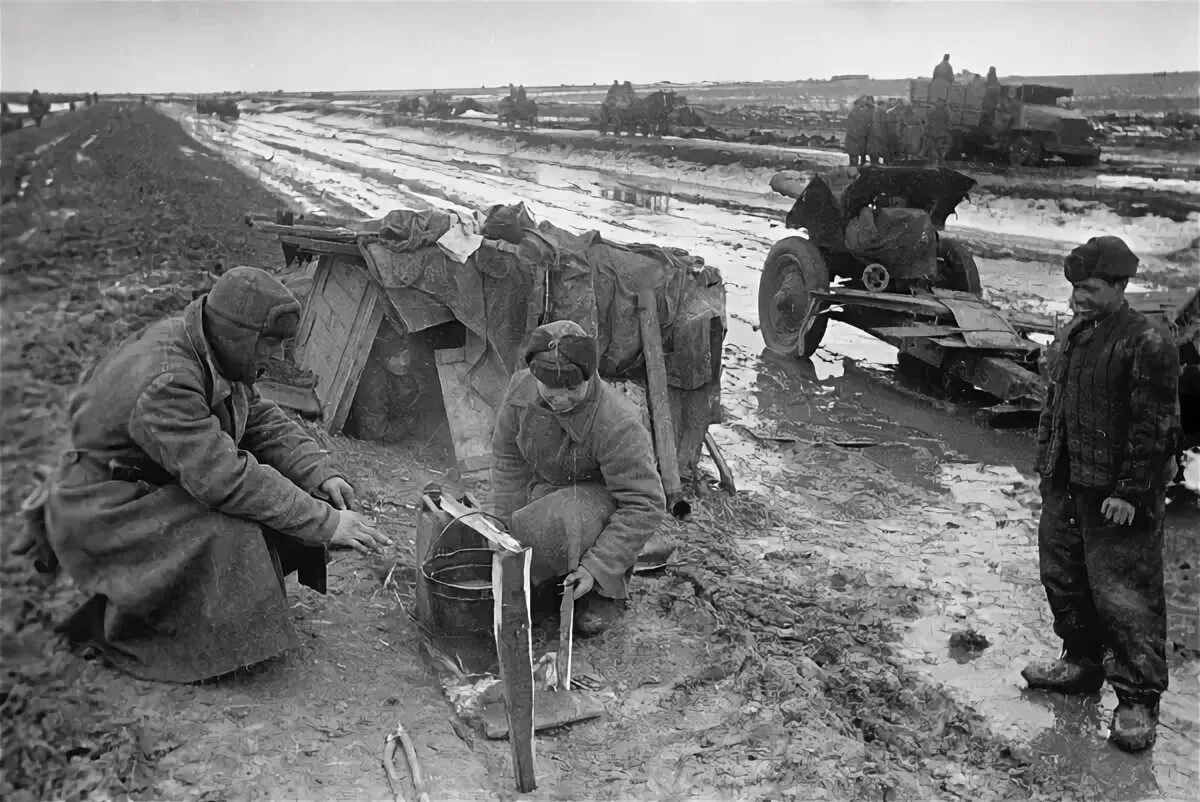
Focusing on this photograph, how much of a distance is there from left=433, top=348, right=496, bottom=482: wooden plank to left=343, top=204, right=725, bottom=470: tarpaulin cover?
0.07 meters

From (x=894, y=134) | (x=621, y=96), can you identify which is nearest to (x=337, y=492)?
(x=894, y=134)

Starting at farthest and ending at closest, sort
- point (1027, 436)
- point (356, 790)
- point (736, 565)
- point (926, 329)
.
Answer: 1. point (926, 329)
2. point (1027, 436)
3. point (736, 565)
4. point (356, 790)

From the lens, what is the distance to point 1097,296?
3.79 metres

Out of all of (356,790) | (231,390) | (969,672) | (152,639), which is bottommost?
(969,672)

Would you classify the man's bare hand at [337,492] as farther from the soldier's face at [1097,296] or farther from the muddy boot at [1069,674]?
the muddy boot at [1069,674]

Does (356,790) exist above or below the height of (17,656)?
below

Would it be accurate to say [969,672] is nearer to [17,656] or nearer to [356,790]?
[356,790]

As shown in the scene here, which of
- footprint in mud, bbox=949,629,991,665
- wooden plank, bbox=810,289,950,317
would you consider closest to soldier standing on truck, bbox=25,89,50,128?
footprint in mud, bbox=949,629,991,665

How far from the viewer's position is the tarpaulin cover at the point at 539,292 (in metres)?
6.27

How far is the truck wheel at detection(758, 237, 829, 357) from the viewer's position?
10.1m

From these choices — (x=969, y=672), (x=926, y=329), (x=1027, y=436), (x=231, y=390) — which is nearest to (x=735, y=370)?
(x=926, y=329)

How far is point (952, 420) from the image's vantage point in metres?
8.40

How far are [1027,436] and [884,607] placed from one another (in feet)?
11.4

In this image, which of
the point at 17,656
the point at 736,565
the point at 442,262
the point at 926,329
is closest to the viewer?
the point at 17,656
